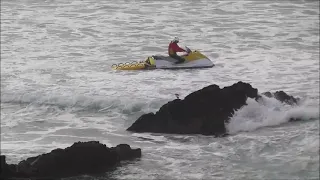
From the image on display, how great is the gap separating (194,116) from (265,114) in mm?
1776

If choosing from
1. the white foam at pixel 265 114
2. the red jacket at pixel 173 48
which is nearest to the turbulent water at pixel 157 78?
the white foam at pixel 265 114

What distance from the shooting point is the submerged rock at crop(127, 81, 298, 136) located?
13.1 metres

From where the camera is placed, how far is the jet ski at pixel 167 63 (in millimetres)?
19953

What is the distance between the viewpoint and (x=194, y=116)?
13.2 meters

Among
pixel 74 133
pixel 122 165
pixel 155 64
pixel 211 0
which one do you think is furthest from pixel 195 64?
pixel 211 0

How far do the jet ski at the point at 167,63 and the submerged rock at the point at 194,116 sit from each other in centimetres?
656

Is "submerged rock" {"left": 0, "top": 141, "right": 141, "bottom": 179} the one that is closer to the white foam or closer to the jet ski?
the white foam

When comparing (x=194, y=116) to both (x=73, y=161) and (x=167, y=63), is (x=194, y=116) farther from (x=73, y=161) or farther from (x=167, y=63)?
(x=167, y=63)

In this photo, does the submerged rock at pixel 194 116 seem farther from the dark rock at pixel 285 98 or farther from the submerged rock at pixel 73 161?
the submerged rock at pixel 73 161

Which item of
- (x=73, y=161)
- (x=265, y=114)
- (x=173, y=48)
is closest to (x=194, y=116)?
(x=265, y=114)

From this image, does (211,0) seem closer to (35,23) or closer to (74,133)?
(35,23)

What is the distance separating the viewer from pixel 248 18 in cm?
3002

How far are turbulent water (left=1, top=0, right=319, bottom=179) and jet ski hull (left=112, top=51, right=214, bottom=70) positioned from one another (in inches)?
11.2

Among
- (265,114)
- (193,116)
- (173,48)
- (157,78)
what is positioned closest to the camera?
(193,116)
